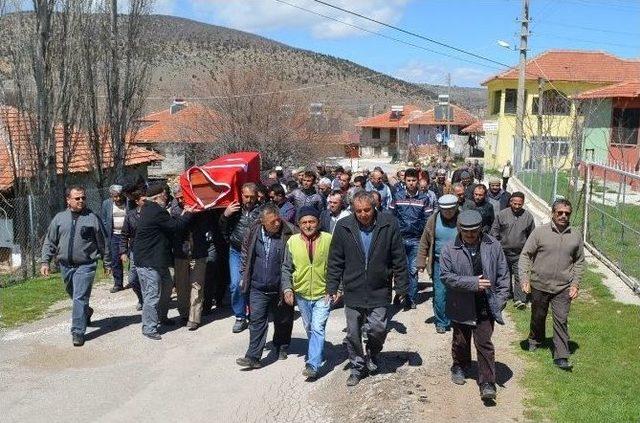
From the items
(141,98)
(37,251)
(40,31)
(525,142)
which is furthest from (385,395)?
(525,142)

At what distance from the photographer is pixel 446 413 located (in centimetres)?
561

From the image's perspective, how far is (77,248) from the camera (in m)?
7.55

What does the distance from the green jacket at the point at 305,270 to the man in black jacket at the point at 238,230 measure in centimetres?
143

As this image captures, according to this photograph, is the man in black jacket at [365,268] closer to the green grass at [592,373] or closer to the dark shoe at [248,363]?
the dark shoe at [248,363]

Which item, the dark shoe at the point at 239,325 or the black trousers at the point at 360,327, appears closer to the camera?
the black trousers at the point at 360,327

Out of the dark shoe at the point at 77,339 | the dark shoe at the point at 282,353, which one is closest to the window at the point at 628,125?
the dark shoe at the point at 282,353

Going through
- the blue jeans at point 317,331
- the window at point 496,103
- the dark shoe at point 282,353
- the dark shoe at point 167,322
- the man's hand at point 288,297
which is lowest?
the dark shoe at point 167,322

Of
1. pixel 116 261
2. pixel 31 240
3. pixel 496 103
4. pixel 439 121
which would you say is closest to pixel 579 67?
pixel 496 103

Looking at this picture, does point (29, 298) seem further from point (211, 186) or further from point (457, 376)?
point (457, 376)

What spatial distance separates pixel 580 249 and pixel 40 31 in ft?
39.5

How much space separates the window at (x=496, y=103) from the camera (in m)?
45.9

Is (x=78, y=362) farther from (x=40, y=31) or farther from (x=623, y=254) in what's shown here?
(x=40, y=31)

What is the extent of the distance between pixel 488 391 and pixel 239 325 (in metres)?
3.39

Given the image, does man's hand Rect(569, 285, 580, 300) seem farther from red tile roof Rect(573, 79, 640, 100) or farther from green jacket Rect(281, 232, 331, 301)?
red tile roof Rect(573, 79, 640, 100)
